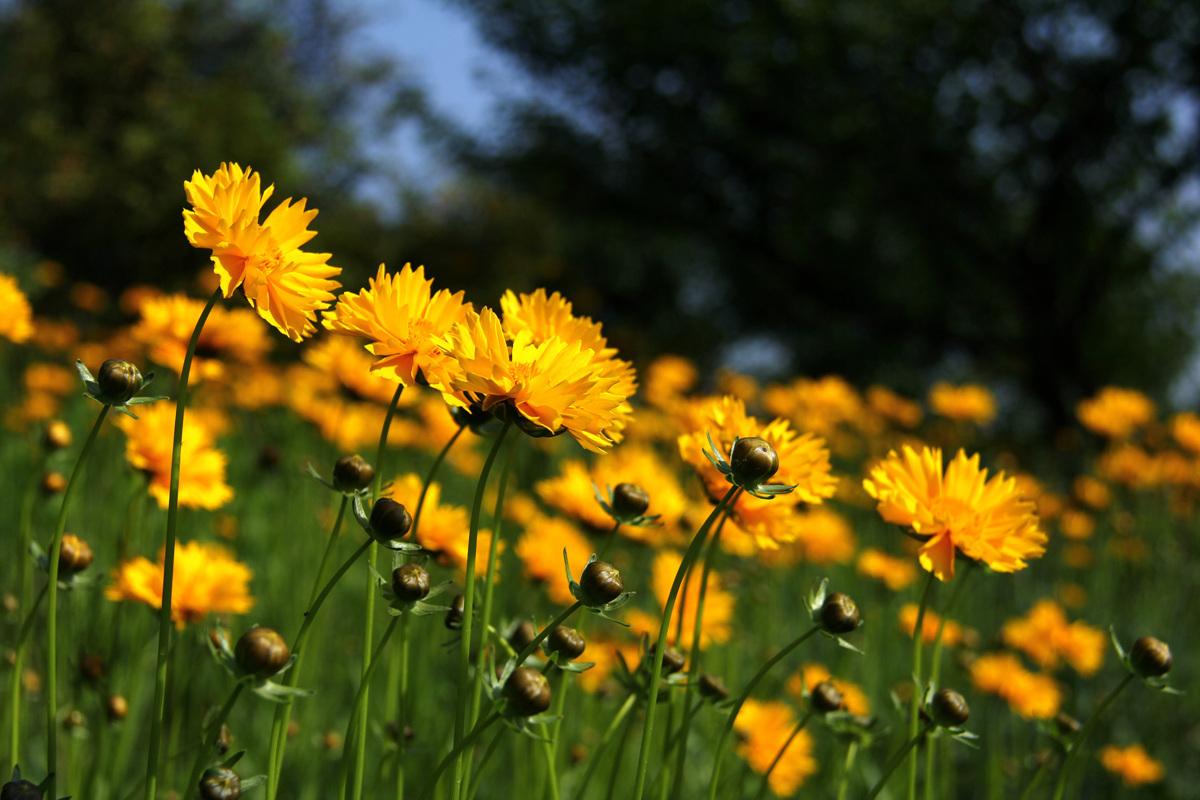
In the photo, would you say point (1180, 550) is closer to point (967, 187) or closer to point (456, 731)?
point (456, 731)

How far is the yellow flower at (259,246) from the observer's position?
78 cm

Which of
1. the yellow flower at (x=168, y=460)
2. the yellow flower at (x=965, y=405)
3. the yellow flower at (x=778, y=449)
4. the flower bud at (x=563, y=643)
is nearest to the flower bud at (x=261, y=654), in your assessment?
the flower bud at (x=563, y=643)

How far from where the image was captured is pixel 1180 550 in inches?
150

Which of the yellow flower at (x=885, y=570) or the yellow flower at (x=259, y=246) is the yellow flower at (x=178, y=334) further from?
the yellow flower at (x=885, y=570)

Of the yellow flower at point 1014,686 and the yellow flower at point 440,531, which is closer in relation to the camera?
the yellow flower at point 440,531

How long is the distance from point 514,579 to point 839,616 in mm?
1574

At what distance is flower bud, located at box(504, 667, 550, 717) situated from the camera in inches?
29.5

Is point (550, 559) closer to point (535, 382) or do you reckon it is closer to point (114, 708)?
point (114, 708)

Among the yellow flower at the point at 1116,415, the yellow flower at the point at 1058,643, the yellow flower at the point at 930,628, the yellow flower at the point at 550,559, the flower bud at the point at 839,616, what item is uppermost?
the yellow flower at the point at 1116,415

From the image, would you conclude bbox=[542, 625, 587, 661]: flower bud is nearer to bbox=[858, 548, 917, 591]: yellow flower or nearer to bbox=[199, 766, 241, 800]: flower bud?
bbox=[199, 766, 241, 800]: flower bud

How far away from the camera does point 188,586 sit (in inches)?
48.8

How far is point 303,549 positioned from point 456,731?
145 centimetres

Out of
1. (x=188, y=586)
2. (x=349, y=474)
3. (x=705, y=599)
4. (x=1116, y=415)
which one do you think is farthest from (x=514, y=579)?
(x=1116, y=415)

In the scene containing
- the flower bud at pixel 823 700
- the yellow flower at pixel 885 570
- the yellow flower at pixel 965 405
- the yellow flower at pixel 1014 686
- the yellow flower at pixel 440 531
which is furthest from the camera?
the yellow flower at pixel 965 405
